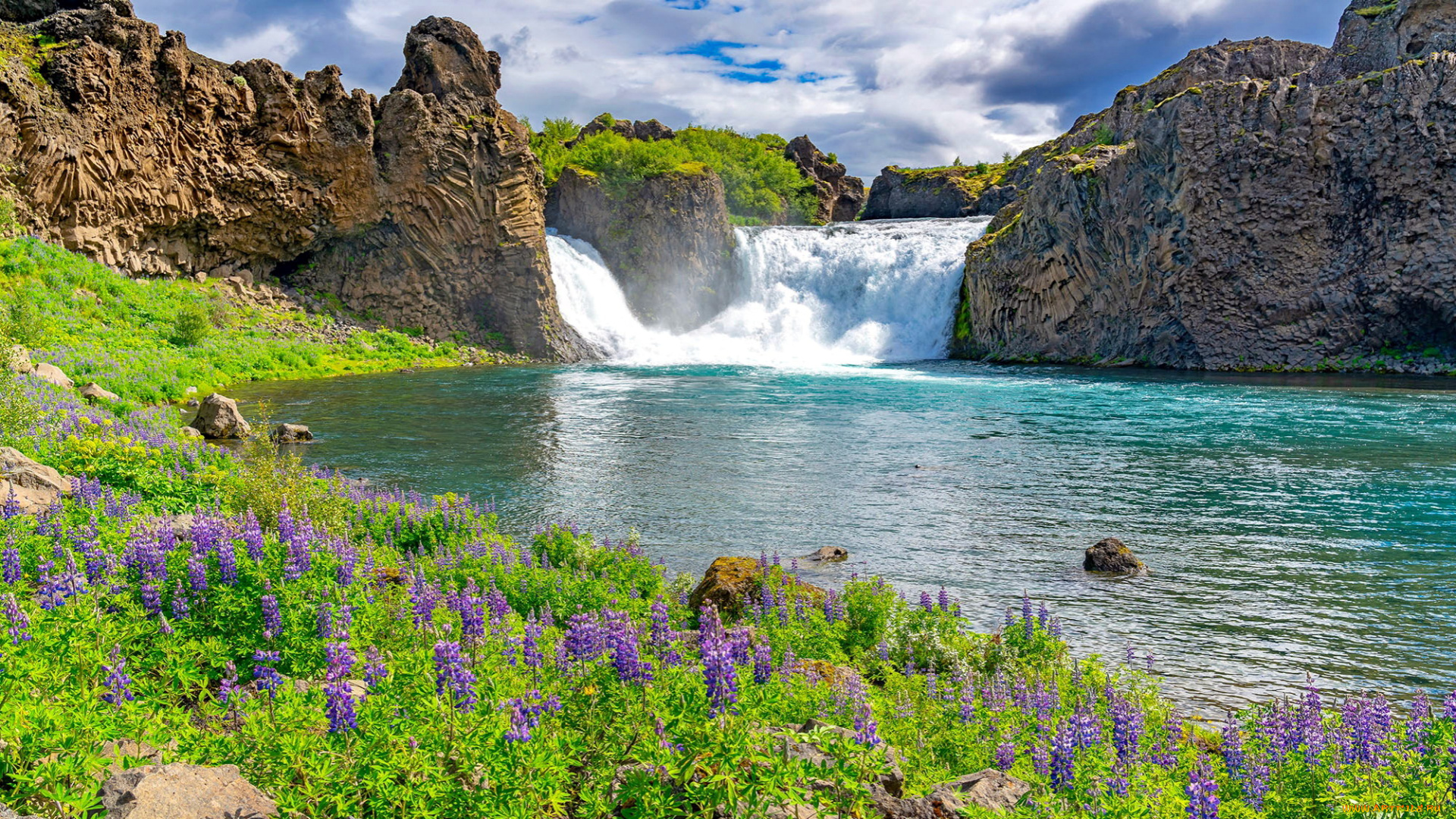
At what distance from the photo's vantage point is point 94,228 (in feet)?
134

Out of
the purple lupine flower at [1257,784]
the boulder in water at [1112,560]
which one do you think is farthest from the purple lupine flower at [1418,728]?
the boulder in water at [1112,560]

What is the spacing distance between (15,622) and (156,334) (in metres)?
39.2

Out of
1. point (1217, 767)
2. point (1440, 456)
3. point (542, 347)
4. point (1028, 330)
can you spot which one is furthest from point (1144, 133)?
point (1217, 767)

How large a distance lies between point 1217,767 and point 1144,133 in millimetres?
49063

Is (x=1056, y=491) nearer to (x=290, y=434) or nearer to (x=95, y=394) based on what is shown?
(x=290, y=434)

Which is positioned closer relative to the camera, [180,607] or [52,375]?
[180,607]

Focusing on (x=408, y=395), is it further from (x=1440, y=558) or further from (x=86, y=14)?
(x=1440, y=558)

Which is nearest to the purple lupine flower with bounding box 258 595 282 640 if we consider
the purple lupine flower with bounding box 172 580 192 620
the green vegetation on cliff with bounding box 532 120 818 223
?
the purple lupine flower with bounding box 172 580 192 620

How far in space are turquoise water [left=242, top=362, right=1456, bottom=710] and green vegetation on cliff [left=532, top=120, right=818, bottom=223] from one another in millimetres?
37361

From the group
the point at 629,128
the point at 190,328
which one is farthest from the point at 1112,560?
the point at 629,128

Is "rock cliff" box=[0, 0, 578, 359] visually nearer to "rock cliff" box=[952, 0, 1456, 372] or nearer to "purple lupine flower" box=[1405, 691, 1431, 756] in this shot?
"rock cliff" box=[952, 0, 1456, 372]

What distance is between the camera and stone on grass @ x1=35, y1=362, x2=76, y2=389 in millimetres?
21500

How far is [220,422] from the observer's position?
22.4m

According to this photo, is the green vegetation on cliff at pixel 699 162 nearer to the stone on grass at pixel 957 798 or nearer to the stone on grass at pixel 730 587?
the stone on grass at pixel 730 587
